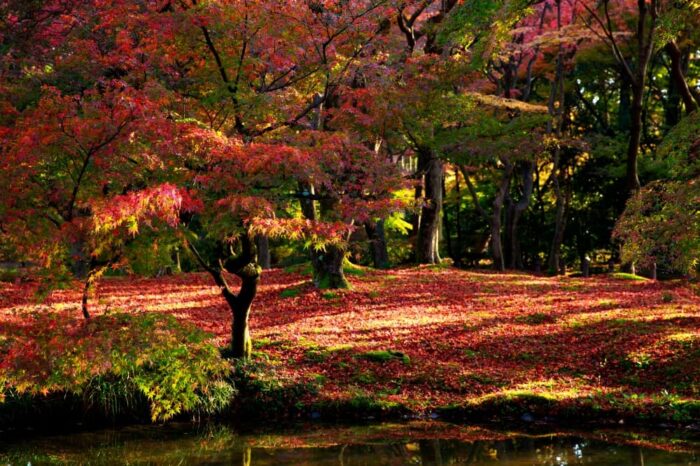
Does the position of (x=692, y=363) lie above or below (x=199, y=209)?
below

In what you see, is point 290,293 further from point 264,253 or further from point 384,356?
point 264,253

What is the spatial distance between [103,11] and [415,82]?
26.3 feet

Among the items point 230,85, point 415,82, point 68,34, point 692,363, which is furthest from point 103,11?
point 692,363

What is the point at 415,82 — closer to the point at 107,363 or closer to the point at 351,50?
the point at 351,50

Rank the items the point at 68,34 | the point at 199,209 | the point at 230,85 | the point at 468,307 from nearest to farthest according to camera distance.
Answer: the point at 199,209, the point at 230,85, the point at 68,34, the point at 468,307

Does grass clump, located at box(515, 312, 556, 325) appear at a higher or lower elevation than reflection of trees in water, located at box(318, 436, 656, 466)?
higher

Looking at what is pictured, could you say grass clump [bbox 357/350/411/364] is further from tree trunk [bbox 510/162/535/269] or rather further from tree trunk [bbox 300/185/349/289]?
tree trunk [bbox 510/162/535/269]

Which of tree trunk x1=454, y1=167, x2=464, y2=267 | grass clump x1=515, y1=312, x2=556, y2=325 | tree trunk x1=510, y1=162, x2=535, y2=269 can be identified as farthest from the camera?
tree trunk x1=454, y1=167, x2=464, y2=267

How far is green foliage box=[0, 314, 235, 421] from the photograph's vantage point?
29.7 ft

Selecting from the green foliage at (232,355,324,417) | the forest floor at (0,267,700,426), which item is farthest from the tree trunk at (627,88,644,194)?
the green foliage at (232,355,324,417)

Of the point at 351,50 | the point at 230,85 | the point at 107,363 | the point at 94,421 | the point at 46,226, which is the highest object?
the point at 351,50

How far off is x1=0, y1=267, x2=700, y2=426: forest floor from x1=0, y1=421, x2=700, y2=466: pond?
0.75 meters

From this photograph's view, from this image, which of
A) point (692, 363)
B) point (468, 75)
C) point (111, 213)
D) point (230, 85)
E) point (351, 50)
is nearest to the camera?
point (111, 213)

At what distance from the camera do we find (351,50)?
42.1 ft
